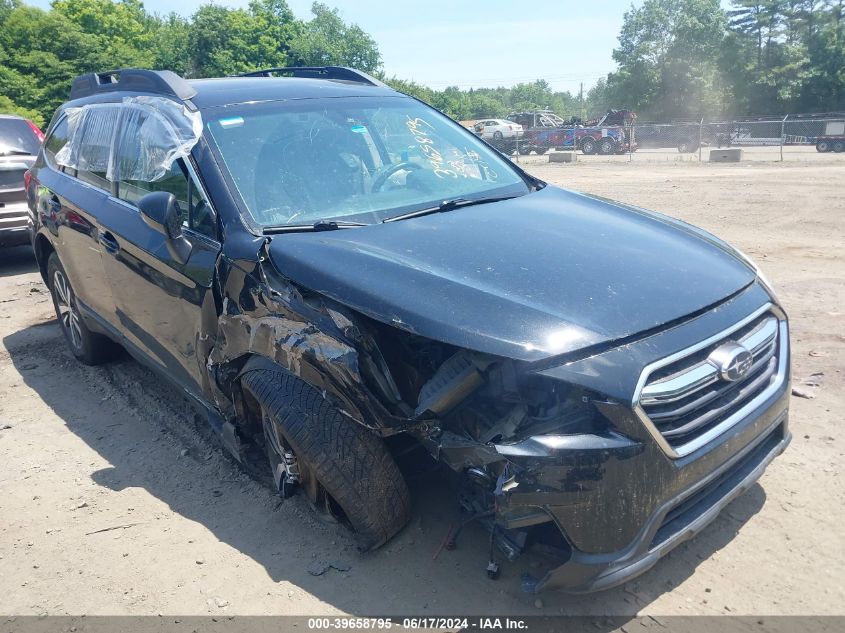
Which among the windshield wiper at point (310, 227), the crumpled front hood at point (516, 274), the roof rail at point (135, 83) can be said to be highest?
the roof rail at point (135, 83)

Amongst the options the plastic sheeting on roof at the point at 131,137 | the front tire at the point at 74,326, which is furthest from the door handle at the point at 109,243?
the front tire at the point at 74,326

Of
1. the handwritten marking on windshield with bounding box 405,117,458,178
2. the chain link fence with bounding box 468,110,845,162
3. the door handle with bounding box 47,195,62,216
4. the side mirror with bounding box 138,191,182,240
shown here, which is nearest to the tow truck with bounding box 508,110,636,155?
the chain link fence with bounding box 468,110,845,162

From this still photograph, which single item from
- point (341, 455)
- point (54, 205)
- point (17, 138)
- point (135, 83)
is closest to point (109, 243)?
point (135, 83)

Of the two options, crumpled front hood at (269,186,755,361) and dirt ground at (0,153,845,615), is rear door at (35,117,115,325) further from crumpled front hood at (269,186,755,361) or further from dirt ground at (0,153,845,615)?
crumpled front hood at (269,186,755,361)

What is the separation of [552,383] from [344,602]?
4.13 ft

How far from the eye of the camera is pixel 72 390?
516cm

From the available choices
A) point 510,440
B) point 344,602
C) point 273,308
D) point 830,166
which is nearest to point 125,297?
point 273,308

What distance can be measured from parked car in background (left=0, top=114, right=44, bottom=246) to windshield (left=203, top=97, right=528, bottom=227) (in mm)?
5927

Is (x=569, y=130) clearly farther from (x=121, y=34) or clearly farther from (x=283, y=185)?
(x=121, y=34)

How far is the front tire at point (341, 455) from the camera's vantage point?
2.86 m

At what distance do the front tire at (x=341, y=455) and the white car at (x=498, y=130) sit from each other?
3308 cm

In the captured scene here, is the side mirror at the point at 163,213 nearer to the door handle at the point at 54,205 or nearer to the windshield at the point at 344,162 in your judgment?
the windshield at the point at 344,162

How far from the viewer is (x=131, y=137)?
13.9ft

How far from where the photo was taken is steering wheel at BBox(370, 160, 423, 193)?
369 centimetres
